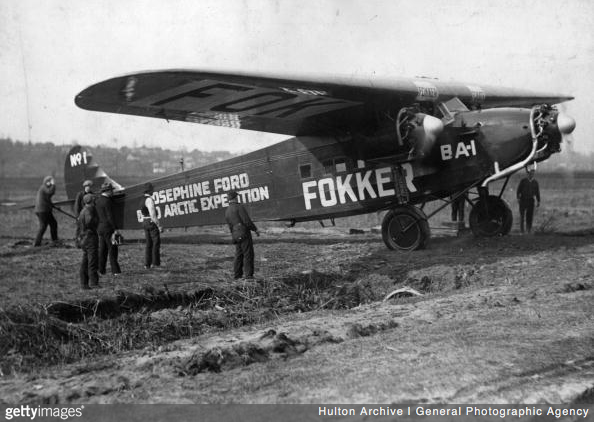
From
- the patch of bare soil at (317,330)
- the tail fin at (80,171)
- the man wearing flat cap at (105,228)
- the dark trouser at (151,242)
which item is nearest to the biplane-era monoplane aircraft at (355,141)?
the patch of bare soil at (317,330)

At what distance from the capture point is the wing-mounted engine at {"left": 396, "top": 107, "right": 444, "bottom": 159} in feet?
30.6

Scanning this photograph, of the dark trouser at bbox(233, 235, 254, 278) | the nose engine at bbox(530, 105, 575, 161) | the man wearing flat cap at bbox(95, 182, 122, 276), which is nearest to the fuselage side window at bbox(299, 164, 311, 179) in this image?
the dark trouser at bbox(233, 235, 254, 278)

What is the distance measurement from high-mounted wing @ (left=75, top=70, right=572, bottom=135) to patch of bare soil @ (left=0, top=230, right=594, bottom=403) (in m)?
2.62

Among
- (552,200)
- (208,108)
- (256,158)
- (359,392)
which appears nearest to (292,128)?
(256,158)

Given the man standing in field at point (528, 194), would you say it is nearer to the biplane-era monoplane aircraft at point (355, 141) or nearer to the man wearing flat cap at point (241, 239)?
the biplane-era monoplane aircraft at point (355, 141)

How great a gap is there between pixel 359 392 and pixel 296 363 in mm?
860

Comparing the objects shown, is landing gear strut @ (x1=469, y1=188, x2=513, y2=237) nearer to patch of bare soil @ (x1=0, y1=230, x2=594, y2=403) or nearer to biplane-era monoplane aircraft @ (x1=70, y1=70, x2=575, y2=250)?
biplane-era monoplane aircraft @ (x1=70, y1=70, x2=575, y2=250)

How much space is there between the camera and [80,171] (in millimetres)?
15516

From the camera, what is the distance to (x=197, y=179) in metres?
12.8

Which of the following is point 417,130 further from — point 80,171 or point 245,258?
point 80,171

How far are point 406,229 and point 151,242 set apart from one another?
15.3 ft

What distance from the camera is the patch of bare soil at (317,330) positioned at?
3.93 metres

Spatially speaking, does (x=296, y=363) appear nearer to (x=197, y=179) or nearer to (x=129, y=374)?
(x=129, y=374)

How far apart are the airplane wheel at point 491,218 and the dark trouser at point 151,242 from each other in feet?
20.6
